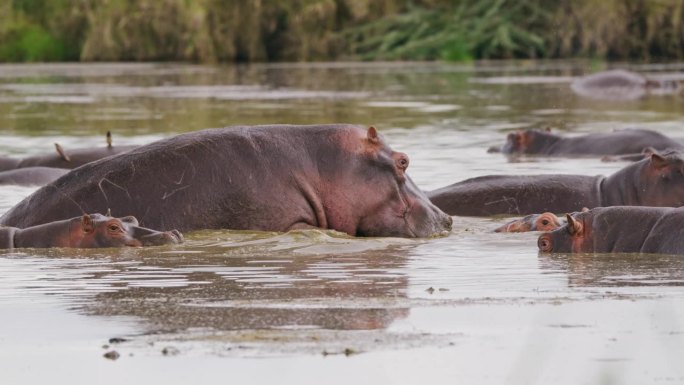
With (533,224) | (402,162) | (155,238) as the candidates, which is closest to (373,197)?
(402,162)

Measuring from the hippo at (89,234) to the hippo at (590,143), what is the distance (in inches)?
223

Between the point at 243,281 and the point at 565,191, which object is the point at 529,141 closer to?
the point at 565,191

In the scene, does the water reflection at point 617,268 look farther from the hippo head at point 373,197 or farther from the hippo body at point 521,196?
the hippo body at point 521,196

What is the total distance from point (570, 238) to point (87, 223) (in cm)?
214

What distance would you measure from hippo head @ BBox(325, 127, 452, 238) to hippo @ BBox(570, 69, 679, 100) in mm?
15075

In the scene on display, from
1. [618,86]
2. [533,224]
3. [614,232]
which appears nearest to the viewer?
[614,232]

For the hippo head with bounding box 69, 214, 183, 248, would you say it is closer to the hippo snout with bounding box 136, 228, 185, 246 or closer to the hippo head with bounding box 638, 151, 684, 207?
the hippo snout with bounding box 136, 228, 185, 246

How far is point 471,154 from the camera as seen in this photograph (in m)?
13.5

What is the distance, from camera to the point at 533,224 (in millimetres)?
8086

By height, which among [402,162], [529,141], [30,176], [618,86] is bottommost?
[618,86]

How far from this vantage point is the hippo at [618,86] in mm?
22922

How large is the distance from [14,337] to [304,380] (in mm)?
1169

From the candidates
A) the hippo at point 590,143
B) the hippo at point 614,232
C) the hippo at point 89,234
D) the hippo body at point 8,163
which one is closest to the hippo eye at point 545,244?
the hippo at point 614,232

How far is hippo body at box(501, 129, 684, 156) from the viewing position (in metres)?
12.4
